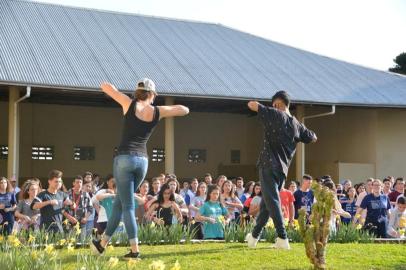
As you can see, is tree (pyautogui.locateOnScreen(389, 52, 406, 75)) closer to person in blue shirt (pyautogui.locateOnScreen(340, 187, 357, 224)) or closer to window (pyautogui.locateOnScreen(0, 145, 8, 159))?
window (pyautogui.locateOnScreen(0, 145, 8, 159))

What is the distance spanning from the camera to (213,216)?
9398 mm

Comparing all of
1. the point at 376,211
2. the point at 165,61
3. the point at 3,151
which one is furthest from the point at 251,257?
the point at 3,151

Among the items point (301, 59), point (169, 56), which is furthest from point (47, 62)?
point (301, 59)

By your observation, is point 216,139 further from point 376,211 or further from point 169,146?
point 376,211

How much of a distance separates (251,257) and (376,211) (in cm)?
493

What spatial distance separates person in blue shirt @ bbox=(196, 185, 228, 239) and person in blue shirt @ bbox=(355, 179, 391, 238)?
8.33 feet

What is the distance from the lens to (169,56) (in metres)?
20.9

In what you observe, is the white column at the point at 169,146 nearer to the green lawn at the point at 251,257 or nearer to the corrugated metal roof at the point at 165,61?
the corrugated metal roof at the point at 165,61

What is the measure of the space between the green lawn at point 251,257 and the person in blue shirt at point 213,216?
1.72 meters

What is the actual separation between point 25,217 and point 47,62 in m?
9.57

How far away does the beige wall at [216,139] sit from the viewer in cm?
2322

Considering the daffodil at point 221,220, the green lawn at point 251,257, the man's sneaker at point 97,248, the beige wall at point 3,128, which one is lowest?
the green lawn at point 251,257

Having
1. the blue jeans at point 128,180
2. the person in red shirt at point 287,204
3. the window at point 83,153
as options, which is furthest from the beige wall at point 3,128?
the blue jeans at point 128,180

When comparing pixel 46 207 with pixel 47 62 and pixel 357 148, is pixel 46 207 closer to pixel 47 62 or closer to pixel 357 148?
pixel 47 62
